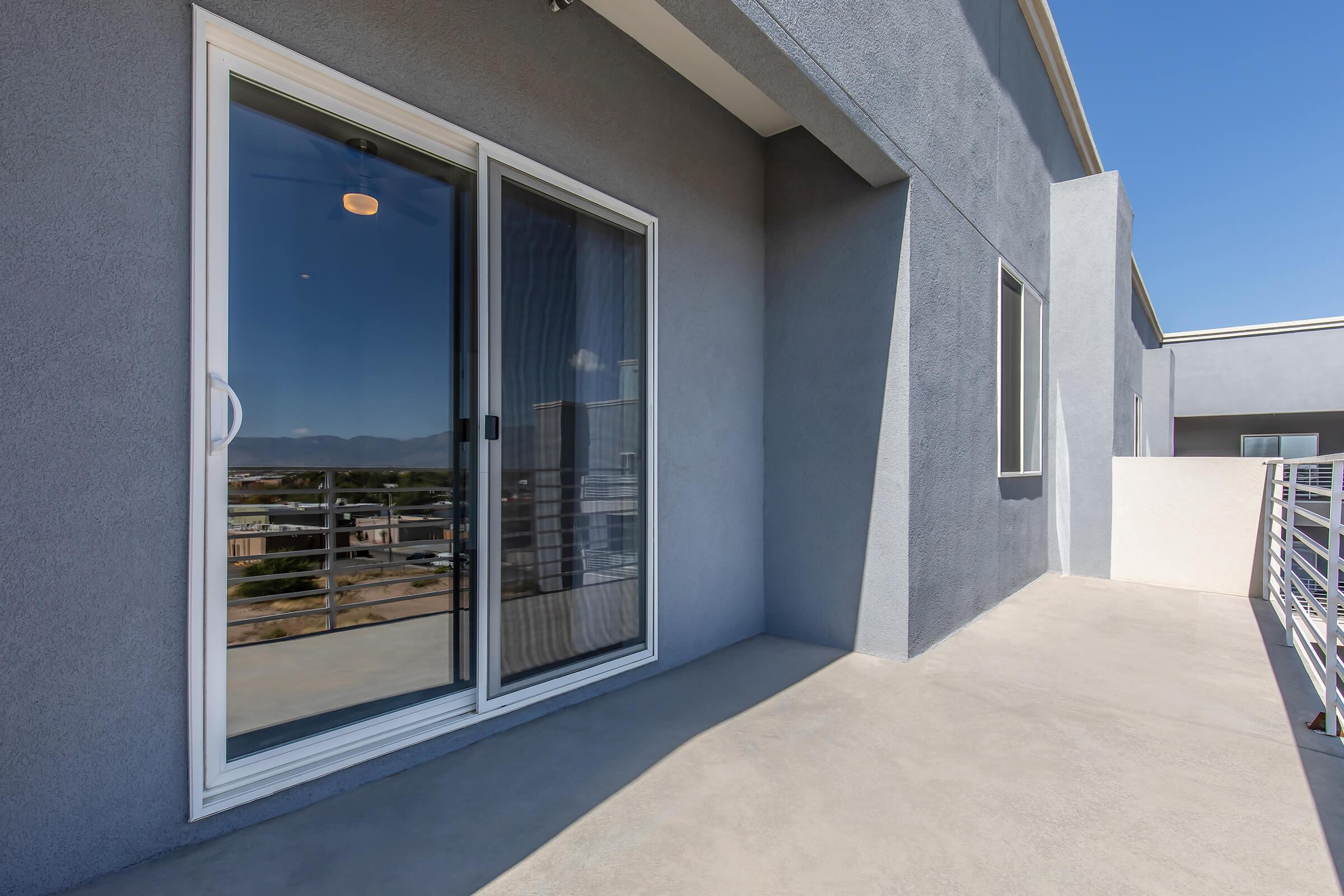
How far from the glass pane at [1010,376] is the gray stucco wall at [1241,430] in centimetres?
1468

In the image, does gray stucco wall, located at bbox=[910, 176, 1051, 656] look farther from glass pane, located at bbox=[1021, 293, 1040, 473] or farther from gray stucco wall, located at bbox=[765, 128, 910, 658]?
glass pane, located at bbox=[1021, 293, 1040, 473]

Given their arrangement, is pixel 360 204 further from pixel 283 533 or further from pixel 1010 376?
pixel 1010 376

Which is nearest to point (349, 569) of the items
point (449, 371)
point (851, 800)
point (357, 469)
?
point (357, 469)

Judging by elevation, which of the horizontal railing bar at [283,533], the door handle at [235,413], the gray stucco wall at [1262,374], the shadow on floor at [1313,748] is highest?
the gray stucco wall at [1262,374]

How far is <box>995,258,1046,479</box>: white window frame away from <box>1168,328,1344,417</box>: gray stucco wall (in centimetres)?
1310

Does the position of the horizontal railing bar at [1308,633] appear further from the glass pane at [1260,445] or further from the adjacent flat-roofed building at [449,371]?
the glass pane at [1260,445]

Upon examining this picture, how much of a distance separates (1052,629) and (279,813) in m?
4.49

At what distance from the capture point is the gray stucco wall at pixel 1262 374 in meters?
13.6

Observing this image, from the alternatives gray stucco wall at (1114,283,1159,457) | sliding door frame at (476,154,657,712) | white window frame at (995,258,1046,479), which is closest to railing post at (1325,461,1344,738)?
white window frame at (995,258,1046,479)

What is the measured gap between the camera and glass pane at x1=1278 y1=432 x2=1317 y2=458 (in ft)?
54.4

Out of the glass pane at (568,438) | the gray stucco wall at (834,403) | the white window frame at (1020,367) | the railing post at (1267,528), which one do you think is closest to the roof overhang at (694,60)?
the gray stucco wall at (834,403)

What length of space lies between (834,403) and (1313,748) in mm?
2535

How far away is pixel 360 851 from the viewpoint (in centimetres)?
172

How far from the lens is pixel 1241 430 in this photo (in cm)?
1767
